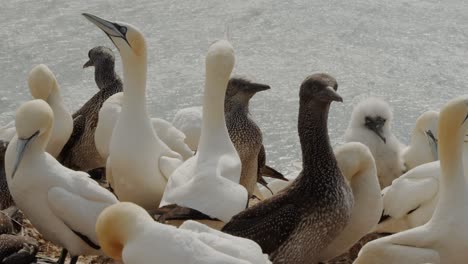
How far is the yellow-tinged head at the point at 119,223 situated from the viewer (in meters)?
5.31

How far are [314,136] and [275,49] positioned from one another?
3.83 m

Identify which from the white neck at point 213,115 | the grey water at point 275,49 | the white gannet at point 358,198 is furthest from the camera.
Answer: the grey water at point 275,49

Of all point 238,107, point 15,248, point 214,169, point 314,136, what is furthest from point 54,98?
point 314,136

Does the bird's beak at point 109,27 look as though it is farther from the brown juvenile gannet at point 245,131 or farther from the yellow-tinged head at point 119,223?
the yellow-tinged head at point 119,223

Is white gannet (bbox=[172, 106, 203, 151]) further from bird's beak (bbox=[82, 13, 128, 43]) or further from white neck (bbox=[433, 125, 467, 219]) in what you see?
white neck (bbox=[433, 125, 467, 219])


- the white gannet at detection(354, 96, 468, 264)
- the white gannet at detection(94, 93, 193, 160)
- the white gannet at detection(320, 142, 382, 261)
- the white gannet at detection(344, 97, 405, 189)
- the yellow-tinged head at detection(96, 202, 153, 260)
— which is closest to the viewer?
the yellow-tinged head at detection(96, 202, 153, 260)

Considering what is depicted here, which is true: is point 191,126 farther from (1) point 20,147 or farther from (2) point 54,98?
(1) point 20,147

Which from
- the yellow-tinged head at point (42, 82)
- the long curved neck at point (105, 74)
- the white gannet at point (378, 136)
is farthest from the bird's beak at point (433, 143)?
the yellow-tinged head at point (42, 82)

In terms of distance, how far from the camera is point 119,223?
210 inches

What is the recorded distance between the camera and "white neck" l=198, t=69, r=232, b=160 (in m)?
6.88

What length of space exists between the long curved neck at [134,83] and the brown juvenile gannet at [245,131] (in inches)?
30.0

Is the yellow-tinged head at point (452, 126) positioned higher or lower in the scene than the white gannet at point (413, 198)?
higher

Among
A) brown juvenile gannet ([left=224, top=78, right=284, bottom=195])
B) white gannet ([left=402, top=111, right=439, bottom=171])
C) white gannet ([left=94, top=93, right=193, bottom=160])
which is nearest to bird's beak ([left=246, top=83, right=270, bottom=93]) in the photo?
brown juvenile gannet ([left=224, top=78, right=284, bottom=195])

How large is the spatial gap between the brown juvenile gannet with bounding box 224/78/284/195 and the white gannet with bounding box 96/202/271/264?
2.14 m
